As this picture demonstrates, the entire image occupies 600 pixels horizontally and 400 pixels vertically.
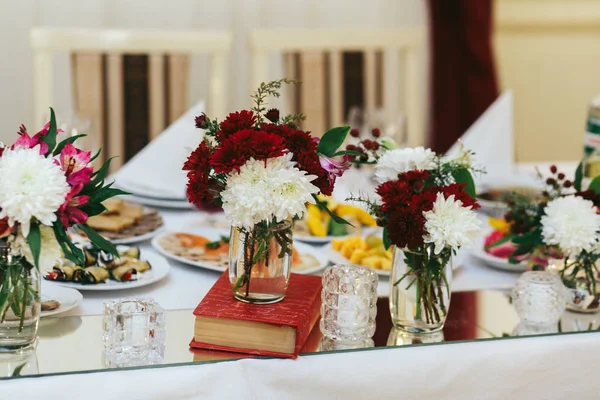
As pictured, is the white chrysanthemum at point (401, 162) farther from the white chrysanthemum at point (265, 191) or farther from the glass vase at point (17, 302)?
the glass vase at point (17, 302)

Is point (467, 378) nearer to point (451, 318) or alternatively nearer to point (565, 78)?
point (451, 318)

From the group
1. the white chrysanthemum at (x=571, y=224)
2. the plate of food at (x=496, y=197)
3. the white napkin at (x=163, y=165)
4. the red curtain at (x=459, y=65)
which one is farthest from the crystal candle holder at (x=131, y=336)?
the red curtain at (x=459, y=65)

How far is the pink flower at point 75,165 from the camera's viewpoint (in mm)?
1026

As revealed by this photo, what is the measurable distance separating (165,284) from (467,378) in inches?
20.1

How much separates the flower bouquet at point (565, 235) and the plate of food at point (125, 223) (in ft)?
2.20

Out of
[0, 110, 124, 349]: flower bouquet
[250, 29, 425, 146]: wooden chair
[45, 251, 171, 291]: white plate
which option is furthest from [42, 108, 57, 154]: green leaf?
[250, 29, 425, 146]: wooden chair

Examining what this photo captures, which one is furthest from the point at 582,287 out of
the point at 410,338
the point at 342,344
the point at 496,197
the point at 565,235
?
the point at 496,197

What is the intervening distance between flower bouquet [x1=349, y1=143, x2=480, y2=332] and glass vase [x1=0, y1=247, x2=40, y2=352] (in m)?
0.44

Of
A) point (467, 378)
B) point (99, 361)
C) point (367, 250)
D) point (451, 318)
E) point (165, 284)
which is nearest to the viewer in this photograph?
point (99, 361)

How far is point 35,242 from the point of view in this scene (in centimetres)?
100

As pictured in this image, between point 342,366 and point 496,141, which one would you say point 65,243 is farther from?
point 496,141

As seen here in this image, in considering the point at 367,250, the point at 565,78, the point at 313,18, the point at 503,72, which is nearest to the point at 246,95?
the point at 313,18

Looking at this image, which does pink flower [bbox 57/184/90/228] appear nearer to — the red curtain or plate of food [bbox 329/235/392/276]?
plate of food [bbox 329/235/392/276]

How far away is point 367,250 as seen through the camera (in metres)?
1.53
